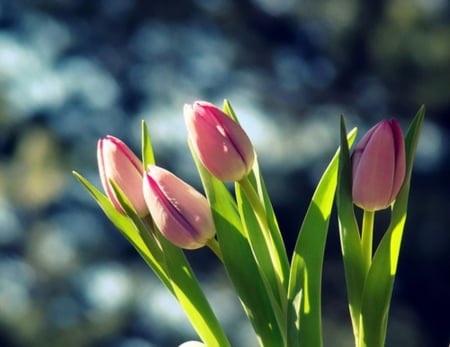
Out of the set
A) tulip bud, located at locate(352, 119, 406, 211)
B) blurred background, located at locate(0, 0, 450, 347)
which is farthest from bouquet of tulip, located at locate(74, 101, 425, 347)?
blurred background, located at locate(0, 0, 450, 347)

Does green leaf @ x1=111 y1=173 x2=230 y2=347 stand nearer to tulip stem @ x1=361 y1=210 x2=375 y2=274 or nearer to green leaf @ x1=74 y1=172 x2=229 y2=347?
green leaf @ x1=74 y1=172 x2=229 y2=347

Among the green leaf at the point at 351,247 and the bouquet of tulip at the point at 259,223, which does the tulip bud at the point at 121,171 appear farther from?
the green leaf at the point at 351,247

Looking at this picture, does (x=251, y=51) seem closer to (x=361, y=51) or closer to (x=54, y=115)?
(x=361, y=51)

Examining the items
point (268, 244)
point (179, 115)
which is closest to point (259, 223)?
point (268, 244)

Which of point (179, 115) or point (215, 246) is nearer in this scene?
point (215, 246)

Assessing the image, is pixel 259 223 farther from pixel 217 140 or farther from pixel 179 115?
pixel 179 115

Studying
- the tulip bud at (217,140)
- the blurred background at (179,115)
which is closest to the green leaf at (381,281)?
the tulip bud at (217,140)

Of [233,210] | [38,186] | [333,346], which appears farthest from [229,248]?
[38,186]
